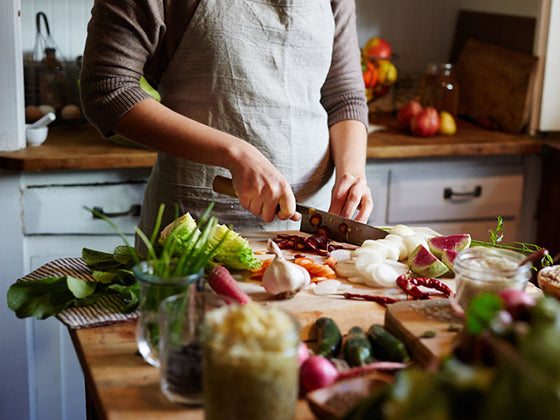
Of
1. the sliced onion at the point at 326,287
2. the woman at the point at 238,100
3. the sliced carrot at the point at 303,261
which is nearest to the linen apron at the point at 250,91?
the woman at the point at 238,100

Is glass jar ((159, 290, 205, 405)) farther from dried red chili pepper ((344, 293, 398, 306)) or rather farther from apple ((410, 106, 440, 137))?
apple ((410, 106, 440, 137))

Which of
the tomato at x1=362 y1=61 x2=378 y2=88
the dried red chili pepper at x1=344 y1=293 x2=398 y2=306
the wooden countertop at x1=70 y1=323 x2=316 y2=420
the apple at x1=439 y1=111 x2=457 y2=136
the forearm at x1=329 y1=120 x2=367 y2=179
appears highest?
the tomato at x1=362 y1=61 x2=378 y2=88

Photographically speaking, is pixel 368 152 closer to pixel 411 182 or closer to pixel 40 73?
pixel 411 182

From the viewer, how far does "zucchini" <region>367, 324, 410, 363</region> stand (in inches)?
36.5

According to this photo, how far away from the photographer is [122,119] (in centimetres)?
147

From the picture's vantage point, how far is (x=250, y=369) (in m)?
0.69

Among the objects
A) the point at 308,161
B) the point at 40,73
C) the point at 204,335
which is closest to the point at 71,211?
the point at 40,73

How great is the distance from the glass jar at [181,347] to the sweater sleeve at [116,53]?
70 centimetres

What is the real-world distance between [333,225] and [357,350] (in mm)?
554

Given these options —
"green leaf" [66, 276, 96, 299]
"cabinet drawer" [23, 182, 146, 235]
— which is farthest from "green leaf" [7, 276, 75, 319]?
"cabinet drawer" [23, 182, 146, 235]

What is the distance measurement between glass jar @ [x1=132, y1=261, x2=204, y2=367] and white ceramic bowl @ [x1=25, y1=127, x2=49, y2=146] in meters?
1.45

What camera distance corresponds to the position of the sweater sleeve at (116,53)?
1406 millimetres

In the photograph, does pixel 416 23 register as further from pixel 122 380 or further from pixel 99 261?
pixel 122 380

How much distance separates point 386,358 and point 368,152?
4.75 ft
